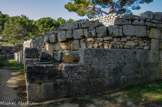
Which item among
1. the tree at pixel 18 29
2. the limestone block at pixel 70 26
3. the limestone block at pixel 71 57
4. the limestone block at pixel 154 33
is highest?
the tree at pixel 18 29

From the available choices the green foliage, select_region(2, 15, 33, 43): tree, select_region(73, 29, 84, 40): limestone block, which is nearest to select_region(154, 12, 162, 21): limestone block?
select_region(73, 29, 84, 40): limestone block

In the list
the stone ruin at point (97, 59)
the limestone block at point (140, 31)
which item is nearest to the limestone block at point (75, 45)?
the stone ruin at point (97, 59)

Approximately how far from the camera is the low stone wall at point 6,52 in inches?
678

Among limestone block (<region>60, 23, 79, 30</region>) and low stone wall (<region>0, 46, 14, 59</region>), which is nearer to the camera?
limestone block (<region>60, 23, 79, 30</region>)

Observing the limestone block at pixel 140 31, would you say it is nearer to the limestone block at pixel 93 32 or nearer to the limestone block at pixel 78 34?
the limestone block at pixel 93 32

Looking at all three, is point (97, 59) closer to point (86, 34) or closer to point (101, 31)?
point (101, 31)

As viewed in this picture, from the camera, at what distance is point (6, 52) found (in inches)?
712

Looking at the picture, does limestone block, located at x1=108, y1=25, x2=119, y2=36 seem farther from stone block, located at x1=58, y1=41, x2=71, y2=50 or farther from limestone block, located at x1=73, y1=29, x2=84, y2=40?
stone block, located at x1=58, y1=41, x2=71, y2=50

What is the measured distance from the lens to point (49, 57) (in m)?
5.62

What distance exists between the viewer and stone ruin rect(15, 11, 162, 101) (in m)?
3.44

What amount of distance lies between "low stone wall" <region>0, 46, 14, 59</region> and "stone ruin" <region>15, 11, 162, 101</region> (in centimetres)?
1342

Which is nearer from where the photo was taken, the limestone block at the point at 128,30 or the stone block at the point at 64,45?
the limestone block at the point at 128,30

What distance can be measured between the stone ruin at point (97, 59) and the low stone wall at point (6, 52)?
44.0ft

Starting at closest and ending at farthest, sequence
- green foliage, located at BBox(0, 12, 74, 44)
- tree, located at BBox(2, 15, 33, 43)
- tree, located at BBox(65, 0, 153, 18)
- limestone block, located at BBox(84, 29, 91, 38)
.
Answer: limestone block, located at BBox(84, 29, 91, 38), tree, located at BBox(65, 0, 153, 18), green foliage, located at BBox(0, 12, 74, 44), tree, located at BBox(2, 15, 33, 43)
